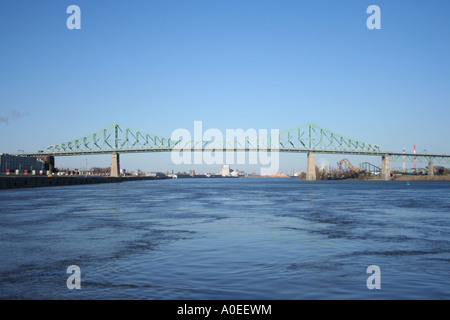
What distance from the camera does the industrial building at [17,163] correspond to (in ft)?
462

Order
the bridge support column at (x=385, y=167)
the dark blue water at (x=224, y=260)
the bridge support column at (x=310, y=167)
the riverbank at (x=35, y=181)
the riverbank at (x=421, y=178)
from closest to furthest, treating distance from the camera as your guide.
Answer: the dark blue water at (x=224, y=260)
the riverbank at (x=35, y=181)
the bridge support column at (x=310, y=167)
the bridge support column at (x=385, y=167)
the riverbank at (x=421, y=178)

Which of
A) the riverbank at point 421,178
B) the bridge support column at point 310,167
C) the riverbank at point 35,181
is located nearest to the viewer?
the riverbank at point 35,181

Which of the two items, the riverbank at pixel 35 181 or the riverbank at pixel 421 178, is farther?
the riverbank at pixel 421 178

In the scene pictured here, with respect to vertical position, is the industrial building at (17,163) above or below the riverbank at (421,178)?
above

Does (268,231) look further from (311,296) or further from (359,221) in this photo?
(311,296)

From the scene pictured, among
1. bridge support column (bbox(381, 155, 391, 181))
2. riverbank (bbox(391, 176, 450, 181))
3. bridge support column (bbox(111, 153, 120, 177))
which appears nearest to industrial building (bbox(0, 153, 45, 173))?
bridge support column (bbox(111, 153, 120, 177))

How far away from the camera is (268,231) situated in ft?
52.5

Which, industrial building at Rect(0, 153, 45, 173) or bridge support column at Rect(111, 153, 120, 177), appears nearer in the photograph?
bridge support column at Rect(111, 153, 120, 177)

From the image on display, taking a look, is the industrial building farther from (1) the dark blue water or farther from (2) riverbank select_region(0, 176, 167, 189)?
(1) the dark blue water

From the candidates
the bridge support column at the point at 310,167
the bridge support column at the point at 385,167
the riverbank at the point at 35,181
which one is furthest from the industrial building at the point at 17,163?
the bridge support column at the point at 385,167

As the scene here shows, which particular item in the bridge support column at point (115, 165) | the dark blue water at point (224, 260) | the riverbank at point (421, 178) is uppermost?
the bridge support column at point (115, 165)

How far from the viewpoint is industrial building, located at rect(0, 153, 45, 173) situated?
14075cm

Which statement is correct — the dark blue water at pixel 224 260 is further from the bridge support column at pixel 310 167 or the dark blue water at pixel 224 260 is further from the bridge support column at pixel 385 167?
the bridge support column at pixel 385 167

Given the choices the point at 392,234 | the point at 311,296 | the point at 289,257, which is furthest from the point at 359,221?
the point at 311,296
